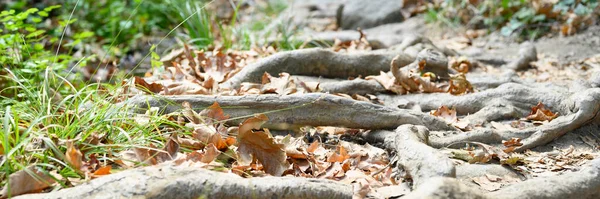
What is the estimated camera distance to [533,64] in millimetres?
6094

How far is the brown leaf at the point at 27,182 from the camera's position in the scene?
2453 millimetres

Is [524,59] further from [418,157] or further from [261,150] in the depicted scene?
[261,150]

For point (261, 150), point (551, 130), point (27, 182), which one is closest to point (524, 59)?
point (551, 130)

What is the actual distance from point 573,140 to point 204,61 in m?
2.66

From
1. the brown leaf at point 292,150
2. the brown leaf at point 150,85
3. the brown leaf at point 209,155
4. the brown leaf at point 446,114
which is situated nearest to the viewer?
the brown leaf at point 209,155

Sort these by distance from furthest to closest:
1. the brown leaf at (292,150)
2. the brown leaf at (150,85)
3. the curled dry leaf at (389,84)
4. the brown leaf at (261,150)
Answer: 1. the curled dry leaf at (389,84)
2. the brown leaf at (150,85)
3. the brown leaf at (292,150)
4. the brown leaf at (261,150)

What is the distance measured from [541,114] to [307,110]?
1.53 meters

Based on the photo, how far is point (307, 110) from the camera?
3.64 m

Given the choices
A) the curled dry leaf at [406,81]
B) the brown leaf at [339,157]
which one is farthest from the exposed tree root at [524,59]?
the brown leaf at [339,157]

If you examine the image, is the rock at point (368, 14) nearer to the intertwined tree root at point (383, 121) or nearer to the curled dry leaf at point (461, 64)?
the curled dry leaf at point (461, 64)

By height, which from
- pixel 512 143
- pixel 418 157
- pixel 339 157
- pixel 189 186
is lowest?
pixel 512 143

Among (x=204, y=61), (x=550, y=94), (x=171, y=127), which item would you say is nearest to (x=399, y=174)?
(x=171, y=127)

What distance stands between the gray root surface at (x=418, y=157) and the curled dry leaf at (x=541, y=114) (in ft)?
3.67

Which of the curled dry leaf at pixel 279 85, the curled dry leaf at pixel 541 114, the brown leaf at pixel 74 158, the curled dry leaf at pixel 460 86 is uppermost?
the brown leaf at pixel 74 158
